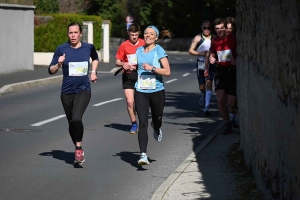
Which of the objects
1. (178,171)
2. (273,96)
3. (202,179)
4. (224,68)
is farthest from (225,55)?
(273,96)

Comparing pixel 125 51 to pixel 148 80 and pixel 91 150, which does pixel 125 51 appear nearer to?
pixel 91 150

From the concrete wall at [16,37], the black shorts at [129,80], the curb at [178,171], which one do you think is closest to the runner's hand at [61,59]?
the curb at [178,171]

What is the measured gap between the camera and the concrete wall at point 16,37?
2905cm

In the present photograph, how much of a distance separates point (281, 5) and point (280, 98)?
0.70 metres

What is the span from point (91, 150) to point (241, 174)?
2.87 meters

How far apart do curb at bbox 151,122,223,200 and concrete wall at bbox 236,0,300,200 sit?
758mm

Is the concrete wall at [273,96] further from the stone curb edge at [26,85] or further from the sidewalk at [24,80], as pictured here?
the sidewalk at [24,80]

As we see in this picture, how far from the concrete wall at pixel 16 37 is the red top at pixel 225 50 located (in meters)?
16.7

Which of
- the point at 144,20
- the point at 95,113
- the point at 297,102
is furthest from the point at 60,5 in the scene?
the point at 297,102

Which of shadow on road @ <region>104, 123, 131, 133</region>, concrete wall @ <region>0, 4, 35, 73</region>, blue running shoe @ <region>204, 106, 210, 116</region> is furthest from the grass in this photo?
concrete wall @ <region>0, 4, 35, 73</region>

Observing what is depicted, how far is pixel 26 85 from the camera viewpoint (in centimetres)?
2361

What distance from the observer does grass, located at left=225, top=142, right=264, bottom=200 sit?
25.3ft

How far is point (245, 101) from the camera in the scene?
383 inches

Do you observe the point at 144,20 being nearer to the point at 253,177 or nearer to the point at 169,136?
the point at 169,136
